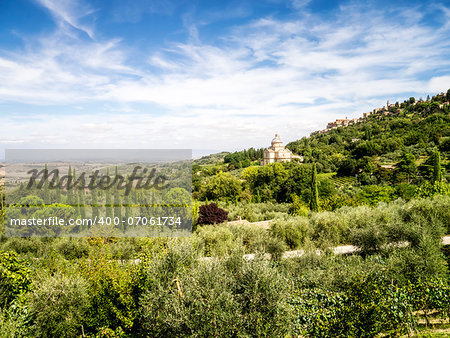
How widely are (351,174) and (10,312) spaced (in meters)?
50.1

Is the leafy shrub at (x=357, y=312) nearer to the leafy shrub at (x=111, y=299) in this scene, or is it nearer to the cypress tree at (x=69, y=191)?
the leafy shrub at (x=111, y=299)

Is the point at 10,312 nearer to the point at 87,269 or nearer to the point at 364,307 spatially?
the point at 87,269

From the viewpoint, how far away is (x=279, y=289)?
255 inches

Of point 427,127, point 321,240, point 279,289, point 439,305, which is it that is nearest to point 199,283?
point 279,289

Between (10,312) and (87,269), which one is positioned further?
(87,269)

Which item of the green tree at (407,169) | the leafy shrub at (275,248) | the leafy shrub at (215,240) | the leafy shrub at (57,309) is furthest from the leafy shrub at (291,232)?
the green tree at (407,169)

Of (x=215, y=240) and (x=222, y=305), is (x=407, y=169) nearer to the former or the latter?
(x=215, y=240)

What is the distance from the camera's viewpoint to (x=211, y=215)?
22484 mm

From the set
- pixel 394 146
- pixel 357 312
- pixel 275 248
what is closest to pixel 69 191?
pixel 275 248

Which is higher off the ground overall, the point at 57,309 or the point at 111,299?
the point at 57,309

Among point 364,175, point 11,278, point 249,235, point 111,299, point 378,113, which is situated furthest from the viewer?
point 378,113

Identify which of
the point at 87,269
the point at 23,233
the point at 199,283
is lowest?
the point at 23,233

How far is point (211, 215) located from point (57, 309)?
15.5 m

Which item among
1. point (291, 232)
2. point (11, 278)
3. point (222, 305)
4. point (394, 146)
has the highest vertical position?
point (394, 146)
